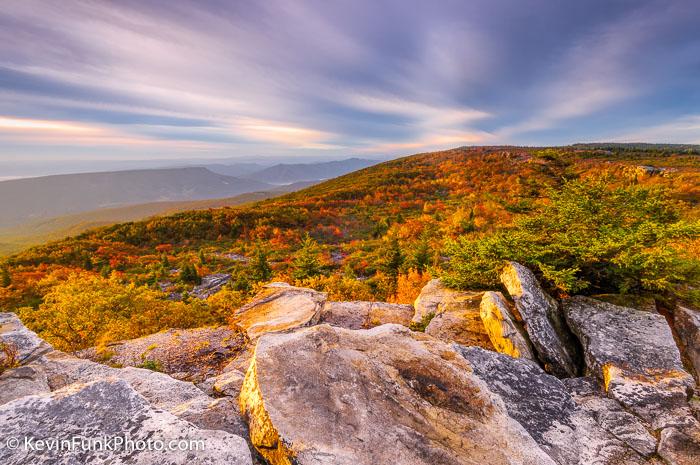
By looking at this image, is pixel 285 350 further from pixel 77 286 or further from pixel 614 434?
pixel 77 286

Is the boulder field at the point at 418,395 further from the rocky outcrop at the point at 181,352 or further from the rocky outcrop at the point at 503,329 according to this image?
the rocky outcrop at the point at 181,352

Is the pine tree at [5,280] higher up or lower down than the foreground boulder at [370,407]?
lower down

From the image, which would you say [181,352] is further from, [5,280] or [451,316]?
[5,280]

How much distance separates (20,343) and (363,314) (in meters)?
8.87

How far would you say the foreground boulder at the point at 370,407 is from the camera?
3.64m

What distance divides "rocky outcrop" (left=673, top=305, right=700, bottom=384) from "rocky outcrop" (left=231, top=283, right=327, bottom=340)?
348 inches

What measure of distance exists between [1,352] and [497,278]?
12.1m

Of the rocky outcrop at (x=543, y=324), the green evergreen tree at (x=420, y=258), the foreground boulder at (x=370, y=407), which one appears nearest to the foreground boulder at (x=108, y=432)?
the foreground boulder at (x=370, y=407)

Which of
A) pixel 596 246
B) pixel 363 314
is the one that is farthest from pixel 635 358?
pixel 363 314

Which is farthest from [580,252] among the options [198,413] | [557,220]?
[198,413]

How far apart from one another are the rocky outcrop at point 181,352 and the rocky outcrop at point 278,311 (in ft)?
1.77

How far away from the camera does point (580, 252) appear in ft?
24.9

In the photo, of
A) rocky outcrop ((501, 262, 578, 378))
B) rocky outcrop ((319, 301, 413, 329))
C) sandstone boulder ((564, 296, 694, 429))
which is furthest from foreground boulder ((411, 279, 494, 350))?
sandstone boulder ((564, 296, 694, 429))

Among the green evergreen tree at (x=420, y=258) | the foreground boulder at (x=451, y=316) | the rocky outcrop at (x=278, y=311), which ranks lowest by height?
the green evergreen tree at (x=420, y=258)
